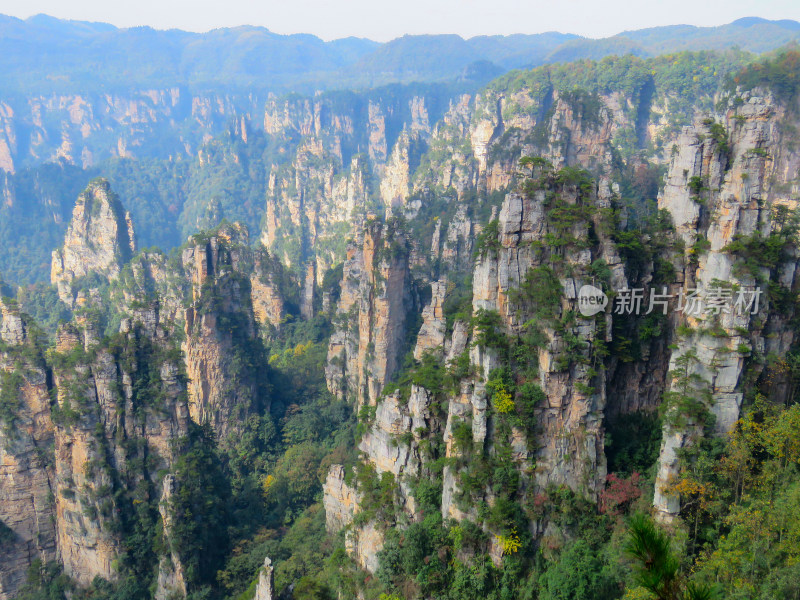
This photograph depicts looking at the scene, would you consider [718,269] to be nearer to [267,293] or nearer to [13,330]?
[13,330]

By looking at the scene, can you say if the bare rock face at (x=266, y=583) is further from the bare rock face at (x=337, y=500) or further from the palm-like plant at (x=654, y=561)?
the palm-like plant at (x=654, y=561)

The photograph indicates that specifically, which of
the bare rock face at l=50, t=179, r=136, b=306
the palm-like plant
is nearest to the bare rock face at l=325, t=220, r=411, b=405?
the palm-like plant

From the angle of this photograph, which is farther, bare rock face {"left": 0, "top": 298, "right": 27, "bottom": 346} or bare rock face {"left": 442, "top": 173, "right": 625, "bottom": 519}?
bare rock face {"left": 0, "top": 298, "right": 27, "bottom": 346}

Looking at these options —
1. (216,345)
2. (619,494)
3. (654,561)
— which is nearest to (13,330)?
(216,345)

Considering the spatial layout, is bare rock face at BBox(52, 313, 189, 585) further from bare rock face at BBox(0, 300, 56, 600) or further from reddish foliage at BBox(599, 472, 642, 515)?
reddish foliage at BBox(599, 472, 642, 515)

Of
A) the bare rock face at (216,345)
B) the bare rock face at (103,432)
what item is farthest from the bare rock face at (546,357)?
the bare rock face at (216,345)
